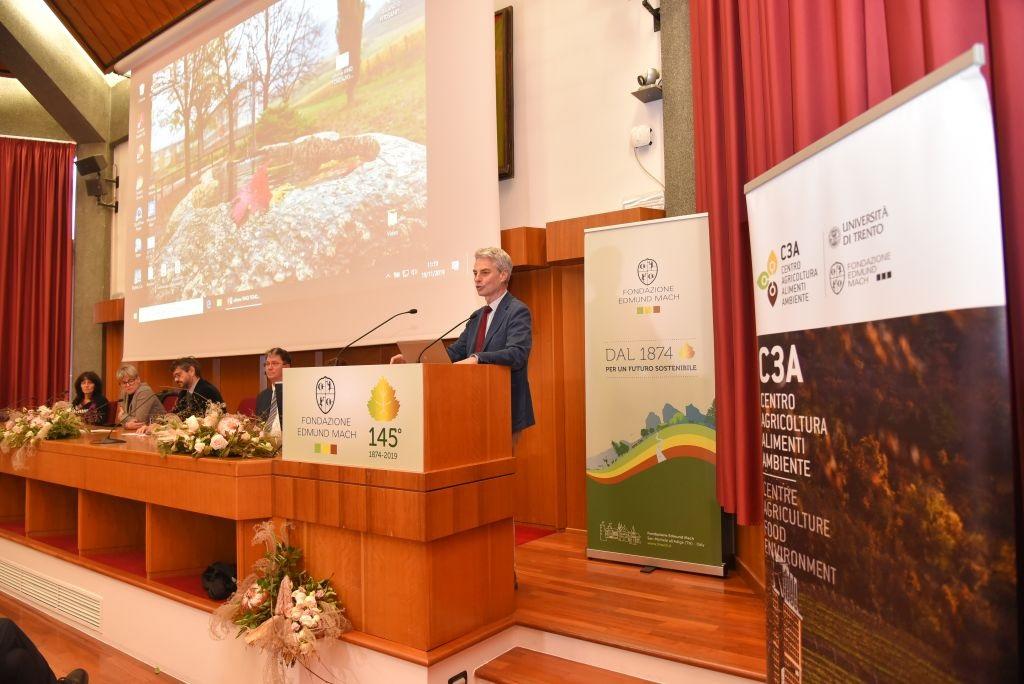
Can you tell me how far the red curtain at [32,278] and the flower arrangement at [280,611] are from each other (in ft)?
22.4

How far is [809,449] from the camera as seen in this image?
1743 mm

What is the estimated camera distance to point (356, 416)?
2.64 metres

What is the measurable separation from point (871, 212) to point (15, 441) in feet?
17.0

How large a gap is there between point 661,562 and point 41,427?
3.94 metres

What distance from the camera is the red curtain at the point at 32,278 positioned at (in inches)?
320

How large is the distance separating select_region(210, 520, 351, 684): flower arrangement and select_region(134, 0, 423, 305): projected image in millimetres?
2211

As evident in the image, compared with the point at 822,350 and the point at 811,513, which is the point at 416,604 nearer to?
the point at 811,513

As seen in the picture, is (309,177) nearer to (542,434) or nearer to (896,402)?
(542,434)

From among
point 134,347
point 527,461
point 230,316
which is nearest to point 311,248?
point 230,316

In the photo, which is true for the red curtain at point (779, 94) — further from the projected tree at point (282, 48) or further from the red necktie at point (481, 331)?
the projected tree at point (282, 48)

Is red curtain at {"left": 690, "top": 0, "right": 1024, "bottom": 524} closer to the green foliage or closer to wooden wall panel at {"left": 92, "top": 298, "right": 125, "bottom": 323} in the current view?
the green foliage

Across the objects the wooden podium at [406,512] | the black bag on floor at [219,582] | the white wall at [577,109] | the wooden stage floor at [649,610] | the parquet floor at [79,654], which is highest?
the white wall at [577,109]

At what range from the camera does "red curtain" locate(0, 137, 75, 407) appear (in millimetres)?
8125

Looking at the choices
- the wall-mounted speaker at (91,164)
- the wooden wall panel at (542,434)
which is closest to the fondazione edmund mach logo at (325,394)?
the wooden wall panel at (542,434)
